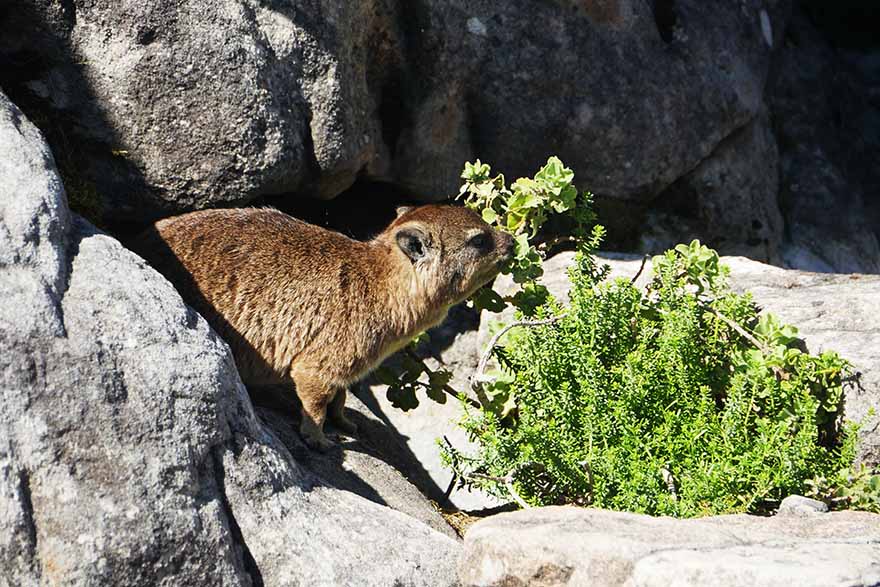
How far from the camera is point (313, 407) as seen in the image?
6.62 metres

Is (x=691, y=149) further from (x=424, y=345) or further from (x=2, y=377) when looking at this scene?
(x=2, y=377)

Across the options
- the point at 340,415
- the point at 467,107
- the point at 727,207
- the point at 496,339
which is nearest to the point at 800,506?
the point at 496,339

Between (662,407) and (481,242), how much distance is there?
1.69m

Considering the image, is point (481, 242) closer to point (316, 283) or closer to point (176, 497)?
point (316, 283)

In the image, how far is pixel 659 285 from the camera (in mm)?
6922

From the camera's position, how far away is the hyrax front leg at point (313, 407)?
6.62 meters

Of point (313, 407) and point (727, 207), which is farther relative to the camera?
point (727, 207)

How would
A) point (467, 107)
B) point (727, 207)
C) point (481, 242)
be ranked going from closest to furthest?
point (481, 242), point (467, 107), point (727, 207)

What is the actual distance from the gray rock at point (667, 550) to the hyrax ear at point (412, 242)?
2.13 metres

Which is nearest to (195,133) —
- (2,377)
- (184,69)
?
(184,69)

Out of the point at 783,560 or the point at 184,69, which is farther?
the point at 184,69

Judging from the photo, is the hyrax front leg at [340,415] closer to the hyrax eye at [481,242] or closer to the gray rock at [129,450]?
the hyrax eye at [481,242]

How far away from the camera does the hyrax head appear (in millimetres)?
7039

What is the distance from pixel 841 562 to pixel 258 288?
370 cm
